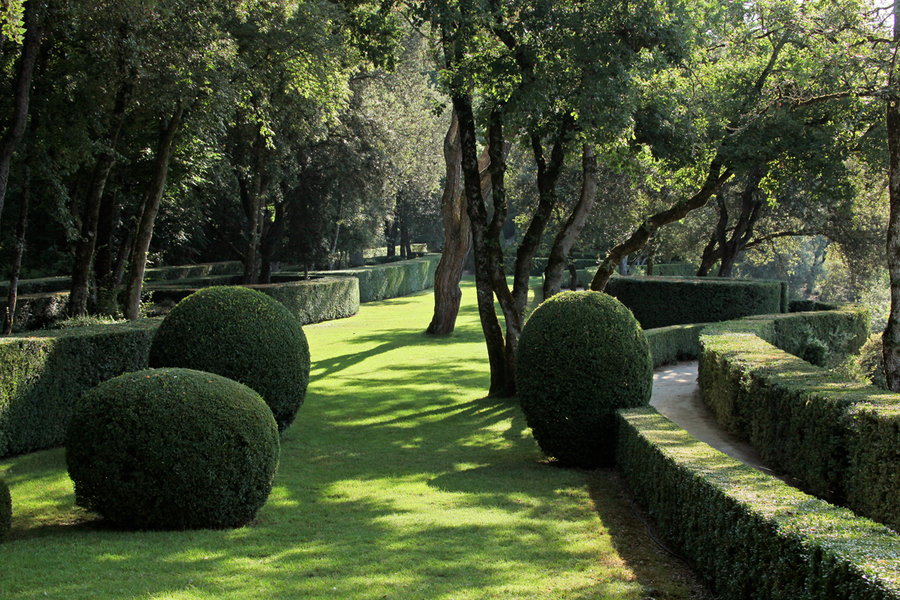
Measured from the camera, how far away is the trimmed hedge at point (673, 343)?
15.7m

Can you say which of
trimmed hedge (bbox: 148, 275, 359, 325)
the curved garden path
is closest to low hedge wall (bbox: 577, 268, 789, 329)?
the curved garden path

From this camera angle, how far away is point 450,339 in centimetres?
2189

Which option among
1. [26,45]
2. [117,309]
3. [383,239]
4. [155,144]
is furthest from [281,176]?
[383,239]

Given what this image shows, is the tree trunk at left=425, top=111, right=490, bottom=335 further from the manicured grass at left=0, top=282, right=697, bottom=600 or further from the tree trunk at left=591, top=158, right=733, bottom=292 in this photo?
the manicured grass at left=0, top=282, right=697, bottom=600

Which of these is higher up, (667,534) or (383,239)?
(383,239)

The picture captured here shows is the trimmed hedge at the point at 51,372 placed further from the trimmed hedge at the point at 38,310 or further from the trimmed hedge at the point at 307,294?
the trimmed hedge at the point at 307,294

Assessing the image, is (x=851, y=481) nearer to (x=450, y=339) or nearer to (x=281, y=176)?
(x=450, y=339)

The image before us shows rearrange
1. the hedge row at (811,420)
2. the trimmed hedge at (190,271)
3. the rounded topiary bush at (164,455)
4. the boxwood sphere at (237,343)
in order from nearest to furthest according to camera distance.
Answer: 1. the rounded topiary bush at (164,455)
2. the hedge row at (811,420)
3. the boxwood sphere at (237,343)
4. the trimmed hedge at (190,271)

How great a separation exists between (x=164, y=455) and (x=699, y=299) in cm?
1692

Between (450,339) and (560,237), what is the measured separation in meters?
9.04

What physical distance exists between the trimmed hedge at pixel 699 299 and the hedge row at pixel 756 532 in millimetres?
13930

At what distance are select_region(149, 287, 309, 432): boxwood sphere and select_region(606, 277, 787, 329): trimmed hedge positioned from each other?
13822 millimetres

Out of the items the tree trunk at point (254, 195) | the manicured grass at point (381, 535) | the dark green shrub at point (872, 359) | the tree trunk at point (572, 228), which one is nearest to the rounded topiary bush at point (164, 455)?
the manicured grass at point (381, 535)

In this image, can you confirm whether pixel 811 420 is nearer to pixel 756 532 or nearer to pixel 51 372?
pixel 756 532
